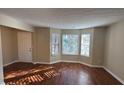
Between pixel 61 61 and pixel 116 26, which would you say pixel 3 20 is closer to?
pixel 116 26

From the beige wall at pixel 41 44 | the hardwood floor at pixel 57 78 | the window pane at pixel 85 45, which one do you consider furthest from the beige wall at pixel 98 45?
the beige wall at pixel 41 44

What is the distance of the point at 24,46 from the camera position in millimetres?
6254

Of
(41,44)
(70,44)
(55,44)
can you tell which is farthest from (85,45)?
(41,44)

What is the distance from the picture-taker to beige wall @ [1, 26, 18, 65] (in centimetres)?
537

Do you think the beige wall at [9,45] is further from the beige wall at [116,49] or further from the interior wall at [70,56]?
the beige wall at [116,49]

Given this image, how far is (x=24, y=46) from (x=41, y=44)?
115 cm

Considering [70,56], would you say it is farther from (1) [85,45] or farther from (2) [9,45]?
(2) [9,45]

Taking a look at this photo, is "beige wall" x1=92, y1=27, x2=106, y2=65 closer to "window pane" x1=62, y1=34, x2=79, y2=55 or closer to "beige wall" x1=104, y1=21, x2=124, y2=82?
"beige wall" x1=104, y1=21, x2=124, y2=82

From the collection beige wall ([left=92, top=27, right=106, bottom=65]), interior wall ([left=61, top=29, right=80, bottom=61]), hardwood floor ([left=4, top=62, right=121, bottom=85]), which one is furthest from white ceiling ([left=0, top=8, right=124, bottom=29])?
interior wall ([left=61, top=29, right=80, bottom=61])

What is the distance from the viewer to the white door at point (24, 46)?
6094 mm

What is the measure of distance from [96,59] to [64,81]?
8.93ft

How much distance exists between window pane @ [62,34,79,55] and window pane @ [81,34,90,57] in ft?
1.40

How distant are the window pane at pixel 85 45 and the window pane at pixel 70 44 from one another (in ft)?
1.40

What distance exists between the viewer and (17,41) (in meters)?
6.34
